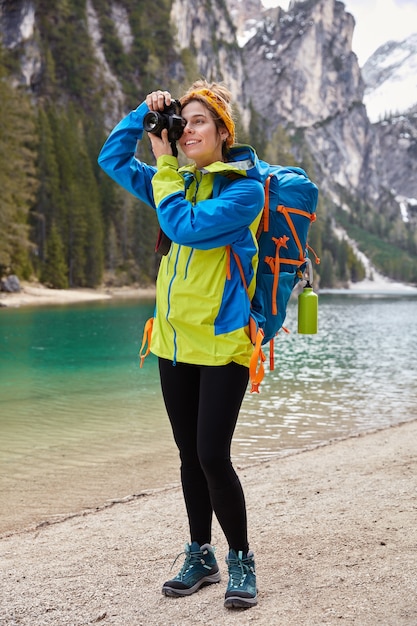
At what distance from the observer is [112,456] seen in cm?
789

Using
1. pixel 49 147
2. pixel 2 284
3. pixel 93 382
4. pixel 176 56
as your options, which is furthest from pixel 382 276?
pixel 93 382

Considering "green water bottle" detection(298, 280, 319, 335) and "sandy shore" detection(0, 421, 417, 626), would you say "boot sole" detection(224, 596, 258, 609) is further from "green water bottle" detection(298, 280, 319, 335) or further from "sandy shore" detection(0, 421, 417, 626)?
"green water bottle" detection(298, 280, 319, 335)

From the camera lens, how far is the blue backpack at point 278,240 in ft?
9.87

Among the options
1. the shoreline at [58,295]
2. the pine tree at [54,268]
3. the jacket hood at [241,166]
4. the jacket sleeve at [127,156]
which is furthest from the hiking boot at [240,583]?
the pine tree at [54,268]

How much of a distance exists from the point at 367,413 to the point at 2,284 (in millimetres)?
38992

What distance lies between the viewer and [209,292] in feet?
9.47

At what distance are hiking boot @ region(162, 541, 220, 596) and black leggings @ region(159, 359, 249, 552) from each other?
0.05m

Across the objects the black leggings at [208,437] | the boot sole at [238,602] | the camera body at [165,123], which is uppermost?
the camera body at [165,123]

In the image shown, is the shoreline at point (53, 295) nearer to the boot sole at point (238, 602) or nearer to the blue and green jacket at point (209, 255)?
the blue and green jacket at point (209, 255)

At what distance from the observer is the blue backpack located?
3008mm

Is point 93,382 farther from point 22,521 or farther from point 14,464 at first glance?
point 22,521

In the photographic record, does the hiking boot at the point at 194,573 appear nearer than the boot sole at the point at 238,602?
No

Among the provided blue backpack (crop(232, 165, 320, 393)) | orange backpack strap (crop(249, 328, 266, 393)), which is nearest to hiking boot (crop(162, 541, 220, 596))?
blue backpack (crop(232, 165, 320, 393))

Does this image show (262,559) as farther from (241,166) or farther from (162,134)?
A: (162,134)
